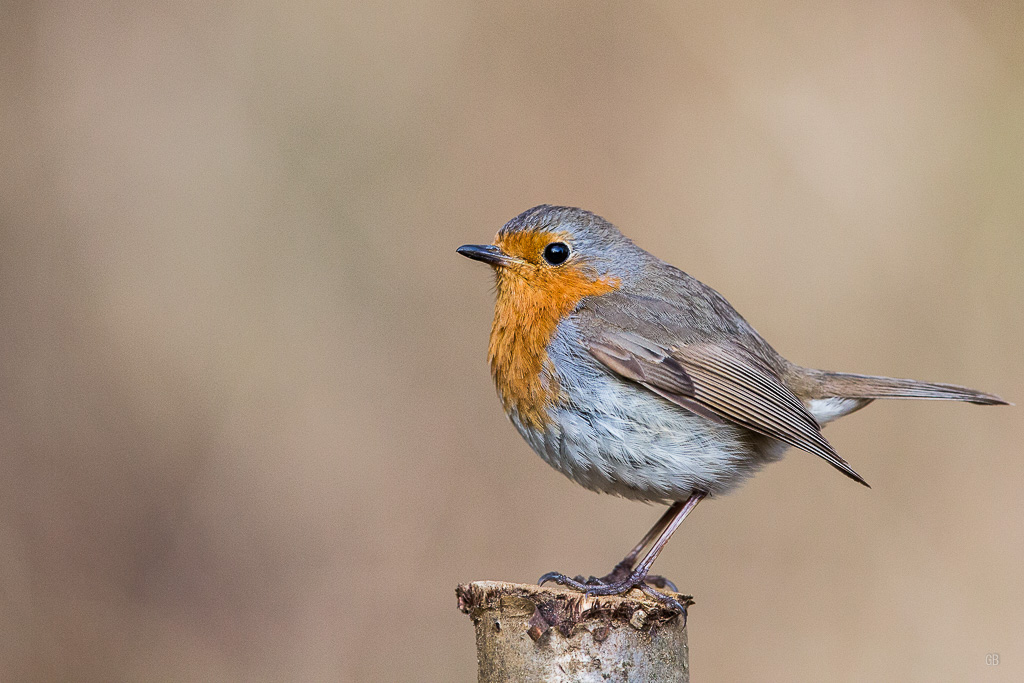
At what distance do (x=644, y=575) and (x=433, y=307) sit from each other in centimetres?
255

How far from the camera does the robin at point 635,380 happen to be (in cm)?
338

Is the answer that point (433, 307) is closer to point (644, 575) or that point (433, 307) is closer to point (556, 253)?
point (556, 253)

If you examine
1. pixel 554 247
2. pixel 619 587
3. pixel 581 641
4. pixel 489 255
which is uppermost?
pixel 554 247

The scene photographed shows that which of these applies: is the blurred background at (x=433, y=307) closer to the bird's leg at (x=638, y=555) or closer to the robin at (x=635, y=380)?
the bird's leg at (x=638, y=555)

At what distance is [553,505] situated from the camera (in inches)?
206

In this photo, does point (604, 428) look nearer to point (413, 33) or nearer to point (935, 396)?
point (935, 396)

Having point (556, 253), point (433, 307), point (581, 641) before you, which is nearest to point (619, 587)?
point (581, 641)

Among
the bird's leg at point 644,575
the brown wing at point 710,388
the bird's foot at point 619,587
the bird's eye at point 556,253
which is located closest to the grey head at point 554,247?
the bird's eye at point 556,253

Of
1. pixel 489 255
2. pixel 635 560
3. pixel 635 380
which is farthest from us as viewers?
pixel 635 560

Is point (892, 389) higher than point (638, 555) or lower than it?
higher

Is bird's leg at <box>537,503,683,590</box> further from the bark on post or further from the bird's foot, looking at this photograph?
the bark on post

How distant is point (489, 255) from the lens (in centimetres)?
371

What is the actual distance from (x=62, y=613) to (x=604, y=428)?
303cm

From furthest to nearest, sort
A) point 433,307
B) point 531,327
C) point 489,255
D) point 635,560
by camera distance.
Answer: point 433,307, point 635,560, point 489,255, point 531,327
